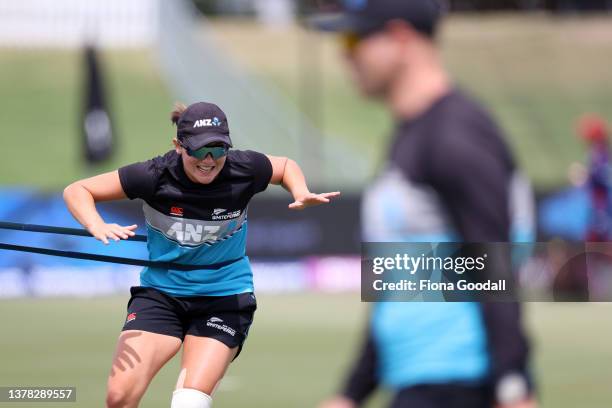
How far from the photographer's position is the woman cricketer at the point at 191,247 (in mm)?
6988

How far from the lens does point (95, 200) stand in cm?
716

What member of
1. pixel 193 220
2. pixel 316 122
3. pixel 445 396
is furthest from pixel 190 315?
pixel 316 122

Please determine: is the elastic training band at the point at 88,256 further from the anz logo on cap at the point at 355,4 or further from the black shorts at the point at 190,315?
the anz logo on cap at the point at 355,4

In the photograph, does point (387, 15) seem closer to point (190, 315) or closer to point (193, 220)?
point (193, 220)

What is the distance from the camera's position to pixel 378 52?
4074 millimetres

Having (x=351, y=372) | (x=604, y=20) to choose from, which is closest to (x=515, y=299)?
(x=351, y=372)

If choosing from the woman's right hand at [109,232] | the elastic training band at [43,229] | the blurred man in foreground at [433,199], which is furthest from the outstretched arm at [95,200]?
the blurred man in foreground at [433,199]

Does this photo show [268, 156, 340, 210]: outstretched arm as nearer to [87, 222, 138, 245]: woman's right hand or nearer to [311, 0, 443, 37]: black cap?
[87, 222, 138, 245]: woman's right hand

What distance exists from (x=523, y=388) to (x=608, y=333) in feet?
40.9

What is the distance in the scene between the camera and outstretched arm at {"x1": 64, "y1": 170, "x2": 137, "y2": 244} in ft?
22.3

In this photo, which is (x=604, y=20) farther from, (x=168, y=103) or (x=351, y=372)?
(x=351, y=372)

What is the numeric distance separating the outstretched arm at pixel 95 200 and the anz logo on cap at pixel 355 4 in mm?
2865

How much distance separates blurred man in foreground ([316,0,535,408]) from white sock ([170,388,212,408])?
275 cm

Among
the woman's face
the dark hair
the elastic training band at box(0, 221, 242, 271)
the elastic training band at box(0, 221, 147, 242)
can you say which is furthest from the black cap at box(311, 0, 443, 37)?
the elastic training band at box(0, 221, 147, 242)
